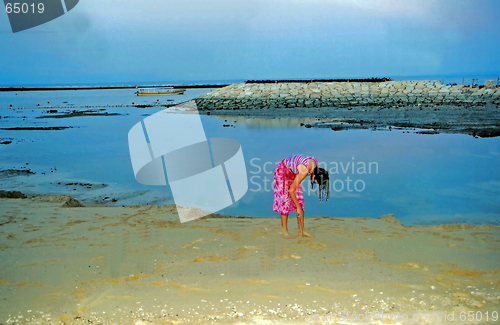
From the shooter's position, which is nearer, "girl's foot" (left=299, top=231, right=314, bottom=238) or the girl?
the girl

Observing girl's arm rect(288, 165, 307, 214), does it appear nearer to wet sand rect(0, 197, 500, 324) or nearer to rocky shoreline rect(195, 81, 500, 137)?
wet sand rect(0, 197, 500, 324)

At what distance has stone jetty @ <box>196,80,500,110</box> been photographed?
2423cm

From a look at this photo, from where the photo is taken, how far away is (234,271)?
368 cm

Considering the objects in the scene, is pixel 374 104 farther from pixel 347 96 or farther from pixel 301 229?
pixel 301 229

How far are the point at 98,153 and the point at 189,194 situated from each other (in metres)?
6.54

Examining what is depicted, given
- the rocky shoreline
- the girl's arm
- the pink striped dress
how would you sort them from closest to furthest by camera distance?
the girl's arm
the pink striped dress
the rocky shoreline

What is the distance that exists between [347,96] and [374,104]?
318 centimetres

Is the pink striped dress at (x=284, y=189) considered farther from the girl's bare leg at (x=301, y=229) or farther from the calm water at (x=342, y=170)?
the calm water at (x=342, y=170)

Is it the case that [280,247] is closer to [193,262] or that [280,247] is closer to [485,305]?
[193,262]

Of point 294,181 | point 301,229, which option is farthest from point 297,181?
point 301,229

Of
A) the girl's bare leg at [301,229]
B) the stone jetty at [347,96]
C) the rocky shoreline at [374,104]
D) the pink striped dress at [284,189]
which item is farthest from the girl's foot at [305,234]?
the stone jetty at [347,96]

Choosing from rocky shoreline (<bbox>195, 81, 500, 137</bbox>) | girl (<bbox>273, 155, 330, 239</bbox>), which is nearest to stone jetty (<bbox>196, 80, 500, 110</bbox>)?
rocky shoreline (<bbox>195, 81, 500, 137</bbox>)

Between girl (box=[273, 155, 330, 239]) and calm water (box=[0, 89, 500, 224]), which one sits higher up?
girl (box=[273, 155, 330, 239])

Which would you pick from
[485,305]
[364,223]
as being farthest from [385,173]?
[485,305]
